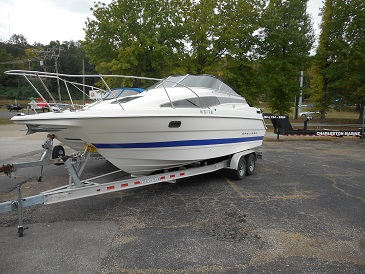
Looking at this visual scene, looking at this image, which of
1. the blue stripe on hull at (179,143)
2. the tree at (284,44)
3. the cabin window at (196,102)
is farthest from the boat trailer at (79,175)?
the tree at (284,44)

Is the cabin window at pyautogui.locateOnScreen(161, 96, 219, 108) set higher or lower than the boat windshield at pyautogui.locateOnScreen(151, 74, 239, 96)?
lower

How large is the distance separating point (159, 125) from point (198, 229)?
5.52 feet

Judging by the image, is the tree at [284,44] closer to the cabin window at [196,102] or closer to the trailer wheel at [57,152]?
the cabin window at [196,102]

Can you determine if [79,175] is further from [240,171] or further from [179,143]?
[240,171]

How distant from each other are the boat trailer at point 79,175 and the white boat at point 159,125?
0.75 feet

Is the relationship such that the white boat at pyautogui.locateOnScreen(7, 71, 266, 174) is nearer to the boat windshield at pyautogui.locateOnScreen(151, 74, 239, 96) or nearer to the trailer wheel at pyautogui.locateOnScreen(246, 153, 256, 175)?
the boat windshield at pyautogui.locateOnScreen(151, 74, 239, 96)

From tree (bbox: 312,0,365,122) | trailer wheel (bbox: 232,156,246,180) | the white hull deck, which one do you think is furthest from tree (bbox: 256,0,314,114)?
the white hull deck

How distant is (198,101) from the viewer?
17.3 ft

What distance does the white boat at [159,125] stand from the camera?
13.1 ft

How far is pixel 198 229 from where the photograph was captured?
3.83m

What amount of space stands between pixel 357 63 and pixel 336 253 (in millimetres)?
20029

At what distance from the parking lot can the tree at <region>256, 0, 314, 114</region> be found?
12973mm

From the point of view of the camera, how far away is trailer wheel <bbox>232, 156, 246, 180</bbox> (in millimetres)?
6226

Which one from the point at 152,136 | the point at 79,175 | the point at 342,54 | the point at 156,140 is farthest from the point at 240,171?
the point at 342,54
